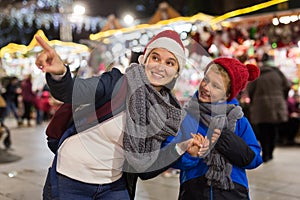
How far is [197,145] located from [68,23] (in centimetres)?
1627

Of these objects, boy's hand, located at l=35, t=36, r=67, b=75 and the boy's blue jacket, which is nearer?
boy's hand, located at l=35, t=36, r=67, b=75

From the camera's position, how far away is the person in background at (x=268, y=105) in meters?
6.98

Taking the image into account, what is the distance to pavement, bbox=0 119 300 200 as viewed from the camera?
4754 mm

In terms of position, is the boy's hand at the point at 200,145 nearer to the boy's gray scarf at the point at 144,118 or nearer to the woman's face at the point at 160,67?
the boy's gray scarf at the point at 144,118

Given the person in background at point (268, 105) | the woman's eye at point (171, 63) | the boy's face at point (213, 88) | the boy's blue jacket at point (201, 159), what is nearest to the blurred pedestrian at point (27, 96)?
the person in background at point (268, 105)

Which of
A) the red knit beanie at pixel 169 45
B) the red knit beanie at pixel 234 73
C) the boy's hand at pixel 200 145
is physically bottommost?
the boy's hand at pixel 200 145

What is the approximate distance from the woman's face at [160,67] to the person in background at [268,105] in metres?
5.28

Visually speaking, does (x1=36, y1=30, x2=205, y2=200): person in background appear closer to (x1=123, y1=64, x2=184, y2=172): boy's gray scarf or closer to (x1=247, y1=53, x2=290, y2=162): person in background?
(x1=123, y1=64, x2=184, y2=172): boy's gray scarf

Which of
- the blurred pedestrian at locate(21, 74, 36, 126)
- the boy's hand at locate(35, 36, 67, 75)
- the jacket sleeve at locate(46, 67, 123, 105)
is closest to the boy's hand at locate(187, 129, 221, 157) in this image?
the jacket sleeve at locate(46, 67, 123, 105)

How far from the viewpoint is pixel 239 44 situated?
28.5ft

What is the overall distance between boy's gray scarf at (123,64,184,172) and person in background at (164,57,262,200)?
285mm

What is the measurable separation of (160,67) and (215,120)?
539mm

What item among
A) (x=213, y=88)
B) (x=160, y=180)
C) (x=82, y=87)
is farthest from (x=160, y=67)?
(x=160, y=180)

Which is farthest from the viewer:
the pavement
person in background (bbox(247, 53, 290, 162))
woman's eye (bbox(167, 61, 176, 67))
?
person in background (bbox(247, 53, 290, 162))
